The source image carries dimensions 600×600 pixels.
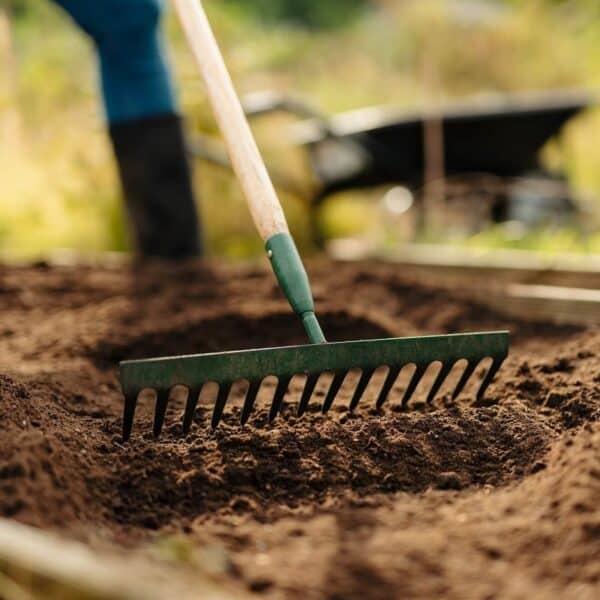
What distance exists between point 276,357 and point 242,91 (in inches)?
168

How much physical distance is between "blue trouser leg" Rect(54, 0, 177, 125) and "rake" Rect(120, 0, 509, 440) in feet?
3.70

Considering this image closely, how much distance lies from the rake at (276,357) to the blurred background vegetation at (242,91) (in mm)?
2186

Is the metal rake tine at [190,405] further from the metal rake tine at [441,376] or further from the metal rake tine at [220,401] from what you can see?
the metal rake tine at [441,376]

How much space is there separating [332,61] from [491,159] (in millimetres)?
6260

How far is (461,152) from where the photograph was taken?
5.20 m

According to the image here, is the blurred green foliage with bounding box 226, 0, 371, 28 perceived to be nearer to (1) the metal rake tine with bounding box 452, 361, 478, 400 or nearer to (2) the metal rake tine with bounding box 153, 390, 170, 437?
(1) the metal rake tine with bounding box 452, 361, 478, 400

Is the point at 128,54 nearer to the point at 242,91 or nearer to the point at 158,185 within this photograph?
the point at 158,185

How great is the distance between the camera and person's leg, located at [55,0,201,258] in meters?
3.15

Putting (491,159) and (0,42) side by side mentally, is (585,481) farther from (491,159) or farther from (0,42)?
(0,42)

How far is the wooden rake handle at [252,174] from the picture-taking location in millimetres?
1909

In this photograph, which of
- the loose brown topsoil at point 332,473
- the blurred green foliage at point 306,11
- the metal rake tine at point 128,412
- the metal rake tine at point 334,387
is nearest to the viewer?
the loose brown topsoil at point 332,473

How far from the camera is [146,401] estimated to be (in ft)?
6.93

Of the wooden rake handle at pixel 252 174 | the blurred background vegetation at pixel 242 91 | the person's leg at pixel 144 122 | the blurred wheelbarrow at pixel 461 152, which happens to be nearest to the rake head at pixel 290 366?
the wooden rake handle at pixel 252 174

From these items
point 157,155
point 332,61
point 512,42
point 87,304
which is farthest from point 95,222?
point 332,61
